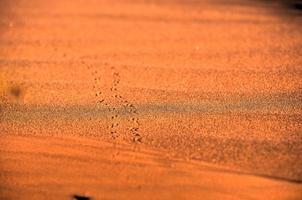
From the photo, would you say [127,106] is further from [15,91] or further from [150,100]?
[15,91]

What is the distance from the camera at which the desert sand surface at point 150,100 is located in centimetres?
204

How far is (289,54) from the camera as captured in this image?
9.41ft

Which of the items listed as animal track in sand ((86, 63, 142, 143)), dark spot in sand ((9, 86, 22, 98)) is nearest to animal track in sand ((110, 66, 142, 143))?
animal track in sand ((86, 63, 142, 143))

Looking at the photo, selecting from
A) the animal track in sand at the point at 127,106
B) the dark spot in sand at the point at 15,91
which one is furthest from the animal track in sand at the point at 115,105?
the dark spot in sand at the point at 15,91

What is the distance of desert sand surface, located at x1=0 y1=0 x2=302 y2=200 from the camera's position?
6.68 ft

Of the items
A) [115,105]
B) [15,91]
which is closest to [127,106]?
[115,105]

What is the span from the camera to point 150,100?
250 cm

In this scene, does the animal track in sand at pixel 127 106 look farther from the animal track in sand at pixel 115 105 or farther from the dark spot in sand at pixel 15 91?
the dark spot in sand at pixel 15 91

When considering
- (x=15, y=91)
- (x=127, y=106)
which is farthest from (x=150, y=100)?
(x=15, y=91)

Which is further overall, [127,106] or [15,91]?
[15,91]

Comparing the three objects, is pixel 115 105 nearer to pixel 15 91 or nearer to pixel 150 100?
pixel 150 100

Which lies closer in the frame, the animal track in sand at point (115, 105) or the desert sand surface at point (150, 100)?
the desert sand surface at point (150, 100)

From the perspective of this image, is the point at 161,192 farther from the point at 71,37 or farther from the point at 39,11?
the point at 39,11

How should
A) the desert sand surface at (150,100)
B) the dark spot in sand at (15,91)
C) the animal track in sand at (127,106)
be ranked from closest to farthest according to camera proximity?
1. the desert sand surface at (150,100)
2. the animal track in sand at (127,106)
3. the dark spot in sand at (15,91)
